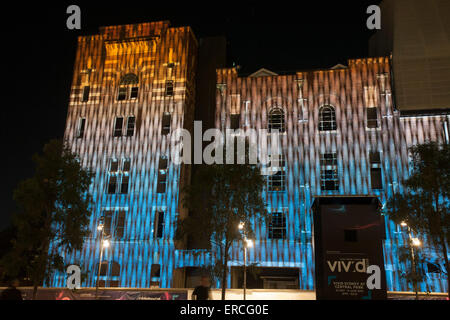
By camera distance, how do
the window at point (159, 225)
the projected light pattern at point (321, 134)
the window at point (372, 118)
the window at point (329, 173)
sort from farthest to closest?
1. the window at point (159, 225)
2. the window at point (372, 118)
3. the window at point (329, 173)
4. the projected light pattern at point (321, 134)

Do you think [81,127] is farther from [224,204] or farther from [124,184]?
[224,204]

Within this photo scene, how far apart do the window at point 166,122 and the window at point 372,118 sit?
20568 millimetres

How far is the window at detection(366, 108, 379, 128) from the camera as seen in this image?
38562 mm

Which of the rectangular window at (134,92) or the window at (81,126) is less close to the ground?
the rectangular window at (134,92)

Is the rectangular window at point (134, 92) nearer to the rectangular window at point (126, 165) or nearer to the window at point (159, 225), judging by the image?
the rectangular window at point (126, 165)

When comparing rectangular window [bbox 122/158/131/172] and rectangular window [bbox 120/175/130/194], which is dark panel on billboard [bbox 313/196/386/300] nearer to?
rectangular window [bbox 120/175/130/194]

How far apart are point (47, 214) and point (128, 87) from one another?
80.6 feet

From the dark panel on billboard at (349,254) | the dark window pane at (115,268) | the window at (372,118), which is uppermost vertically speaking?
the window at (372,118)

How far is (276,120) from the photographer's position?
40688 millimetres

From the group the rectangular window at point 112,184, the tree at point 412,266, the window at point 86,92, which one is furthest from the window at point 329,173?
the window at point 86,92

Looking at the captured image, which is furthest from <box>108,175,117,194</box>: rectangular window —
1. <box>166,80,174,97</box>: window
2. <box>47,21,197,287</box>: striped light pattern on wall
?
<box>166,80,174,97</box>: window

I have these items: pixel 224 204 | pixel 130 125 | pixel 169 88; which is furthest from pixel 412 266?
pixel 130 125

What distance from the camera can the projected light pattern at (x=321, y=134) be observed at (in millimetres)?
36438

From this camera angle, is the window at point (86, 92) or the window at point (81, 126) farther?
the window at point (86, 92)
